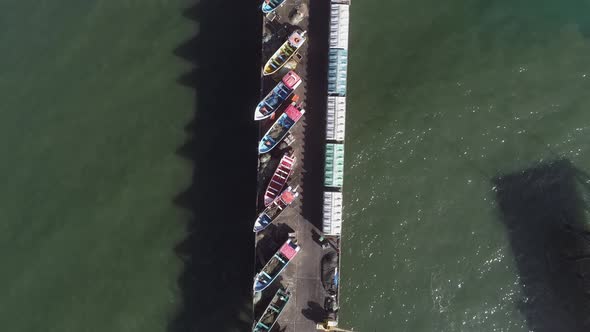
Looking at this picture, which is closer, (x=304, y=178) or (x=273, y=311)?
(x=273, y=311)

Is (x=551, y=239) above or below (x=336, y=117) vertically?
below

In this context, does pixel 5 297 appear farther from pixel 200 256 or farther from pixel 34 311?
pixel 200 256

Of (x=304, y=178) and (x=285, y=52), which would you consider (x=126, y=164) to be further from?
(x=285, y=52)

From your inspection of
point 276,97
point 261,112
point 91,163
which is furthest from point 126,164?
point 276,97

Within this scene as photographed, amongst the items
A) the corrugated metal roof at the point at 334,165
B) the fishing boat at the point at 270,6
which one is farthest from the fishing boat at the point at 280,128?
the fishing boat at the point at 270,6

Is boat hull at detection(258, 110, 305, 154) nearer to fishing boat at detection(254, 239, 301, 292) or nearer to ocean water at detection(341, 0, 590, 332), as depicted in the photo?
ocean water at detection(341, 0, 590, 332)

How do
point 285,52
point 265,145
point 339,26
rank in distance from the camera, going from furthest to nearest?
point 285,52 < point 265,145 < point 339,26

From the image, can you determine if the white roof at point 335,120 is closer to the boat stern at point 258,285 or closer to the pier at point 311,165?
the pier at point 311,165

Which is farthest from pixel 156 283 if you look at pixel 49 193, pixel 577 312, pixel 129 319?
pixel 577 312
